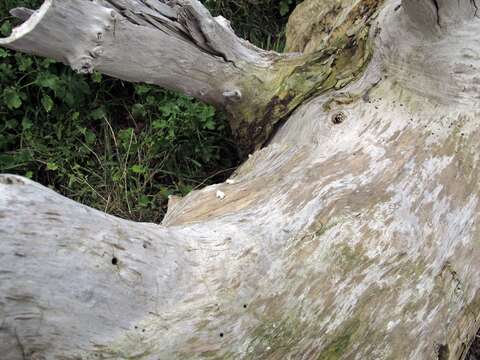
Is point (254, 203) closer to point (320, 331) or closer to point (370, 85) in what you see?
point (320, 331)

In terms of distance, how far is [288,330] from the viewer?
1.88 meters

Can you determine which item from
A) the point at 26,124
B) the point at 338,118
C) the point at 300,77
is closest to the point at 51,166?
the point at 26,124

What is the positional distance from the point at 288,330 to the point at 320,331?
12cm

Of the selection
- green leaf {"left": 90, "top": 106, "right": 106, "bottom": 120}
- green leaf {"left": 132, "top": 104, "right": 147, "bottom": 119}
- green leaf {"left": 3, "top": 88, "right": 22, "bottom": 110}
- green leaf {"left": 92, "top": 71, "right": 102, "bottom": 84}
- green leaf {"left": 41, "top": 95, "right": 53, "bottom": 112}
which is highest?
green leaf {"left": 92, "top": 71, "right": 102, "bottom": 84}

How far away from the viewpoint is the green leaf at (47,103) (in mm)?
3346

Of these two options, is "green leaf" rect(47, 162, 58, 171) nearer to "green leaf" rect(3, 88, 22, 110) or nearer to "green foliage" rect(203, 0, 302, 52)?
"green leaf" rect(3, 88, 22, 110)

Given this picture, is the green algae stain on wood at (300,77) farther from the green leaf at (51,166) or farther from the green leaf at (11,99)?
the green leaf at (11,99)

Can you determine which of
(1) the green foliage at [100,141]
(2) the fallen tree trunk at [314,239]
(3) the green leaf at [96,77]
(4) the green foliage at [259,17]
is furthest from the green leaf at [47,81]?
(4) the green foliage at [259,17]

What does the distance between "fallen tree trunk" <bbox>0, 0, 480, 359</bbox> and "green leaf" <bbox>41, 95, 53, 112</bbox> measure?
3.46 feet

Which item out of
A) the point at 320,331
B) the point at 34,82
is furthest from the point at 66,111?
the point at 320,331

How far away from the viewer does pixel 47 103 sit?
336 centimetres

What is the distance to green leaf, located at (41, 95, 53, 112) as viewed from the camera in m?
3.35

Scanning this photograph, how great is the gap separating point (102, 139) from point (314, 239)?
1.99 m

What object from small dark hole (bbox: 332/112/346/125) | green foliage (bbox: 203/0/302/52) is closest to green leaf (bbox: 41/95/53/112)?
green foliage (bbox: 203/0/302/52)
